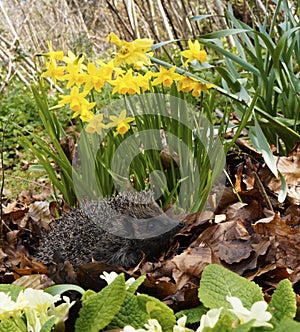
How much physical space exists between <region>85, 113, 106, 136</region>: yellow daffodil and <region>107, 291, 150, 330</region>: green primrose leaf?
0.95 meters

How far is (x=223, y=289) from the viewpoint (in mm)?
1176

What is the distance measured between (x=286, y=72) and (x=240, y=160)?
531mm

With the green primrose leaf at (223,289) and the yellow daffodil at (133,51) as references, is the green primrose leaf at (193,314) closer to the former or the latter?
the green primrose leaf at (223,289)

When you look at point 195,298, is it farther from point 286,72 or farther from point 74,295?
point 286,72

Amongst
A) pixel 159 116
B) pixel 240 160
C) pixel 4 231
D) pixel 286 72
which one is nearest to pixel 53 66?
pixel 159 116

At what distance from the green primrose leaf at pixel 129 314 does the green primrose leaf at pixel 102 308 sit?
5cm

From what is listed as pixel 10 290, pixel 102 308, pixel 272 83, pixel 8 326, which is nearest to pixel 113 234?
pixel 10 290

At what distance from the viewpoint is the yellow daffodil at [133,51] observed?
2041mm

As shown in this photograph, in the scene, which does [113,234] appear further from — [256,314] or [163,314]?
[256,314]

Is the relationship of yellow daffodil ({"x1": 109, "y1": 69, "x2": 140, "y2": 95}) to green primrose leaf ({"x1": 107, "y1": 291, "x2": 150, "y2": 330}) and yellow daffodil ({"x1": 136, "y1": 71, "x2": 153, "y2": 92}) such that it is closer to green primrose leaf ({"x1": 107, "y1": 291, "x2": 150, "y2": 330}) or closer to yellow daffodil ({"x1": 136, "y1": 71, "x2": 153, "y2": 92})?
yellow daffodil ({"x1": 136, "y1": 71, "x2": 153, "y2": 92})

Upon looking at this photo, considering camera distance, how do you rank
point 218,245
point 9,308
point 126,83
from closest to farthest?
point 9,308 < point 218,245 < point 126,83

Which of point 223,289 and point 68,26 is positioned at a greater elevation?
point 68,26

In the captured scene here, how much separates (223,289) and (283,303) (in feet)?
→ 0.43

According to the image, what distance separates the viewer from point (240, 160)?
2.52 metres
